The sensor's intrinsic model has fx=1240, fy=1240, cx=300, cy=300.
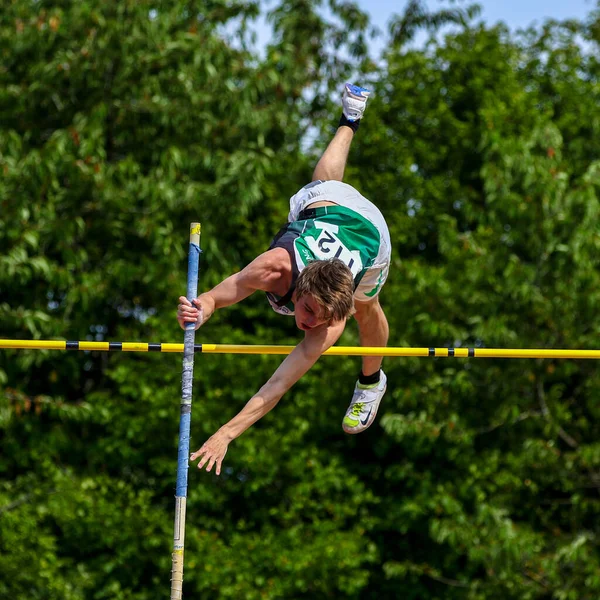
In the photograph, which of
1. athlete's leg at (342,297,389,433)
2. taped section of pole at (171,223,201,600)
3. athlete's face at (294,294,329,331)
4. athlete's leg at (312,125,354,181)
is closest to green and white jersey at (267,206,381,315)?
athlete's face at (294,294,329,331)

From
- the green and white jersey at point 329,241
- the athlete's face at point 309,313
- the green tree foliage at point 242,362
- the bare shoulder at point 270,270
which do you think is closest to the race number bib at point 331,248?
the green and white jersey at point 329,241

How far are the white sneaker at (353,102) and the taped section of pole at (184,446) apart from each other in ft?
5.77

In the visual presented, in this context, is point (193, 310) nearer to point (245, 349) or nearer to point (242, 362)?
point (245, 349)

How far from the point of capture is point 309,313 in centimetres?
593

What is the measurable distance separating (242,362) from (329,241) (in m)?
8.65

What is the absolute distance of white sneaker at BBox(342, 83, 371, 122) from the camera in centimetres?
755

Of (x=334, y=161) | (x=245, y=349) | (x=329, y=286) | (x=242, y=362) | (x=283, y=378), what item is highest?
(x=242, y=362)

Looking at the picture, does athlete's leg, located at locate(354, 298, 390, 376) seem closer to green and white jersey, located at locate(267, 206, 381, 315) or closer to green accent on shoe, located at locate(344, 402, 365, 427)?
green accent on shoe, located at locate(344, 402, 365, 427)

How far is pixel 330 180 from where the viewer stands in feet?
23.0

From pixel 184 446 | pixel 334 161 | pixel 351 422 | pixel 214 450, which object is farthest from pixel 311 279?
pixel 351 422

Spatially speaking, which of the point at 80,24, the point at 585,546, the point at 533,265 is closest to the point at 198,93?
the point at 80,24

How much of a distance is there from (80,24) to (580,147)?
266 inches

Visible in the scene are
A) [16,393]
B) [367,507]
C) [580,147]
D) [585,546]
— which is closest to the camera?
[585,546]

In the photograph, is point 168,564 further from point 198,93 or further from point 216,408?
point 198,93
